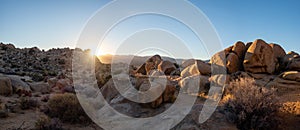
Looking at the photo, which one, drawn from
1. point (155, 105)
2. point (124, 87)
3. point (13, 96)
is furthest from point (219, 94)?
point (13, 96)

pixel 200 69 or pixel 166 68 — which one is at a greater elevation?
pixel 166 68

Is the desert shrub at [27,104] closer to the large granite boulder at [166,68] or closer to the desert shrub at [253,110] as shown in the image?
the desert shrub at [253,110]

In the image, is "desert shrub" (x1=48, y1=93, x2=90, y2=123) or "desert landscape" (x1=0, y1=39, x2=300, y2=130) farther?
"desert shrub" (x1=48, y1=93, x2=90, y2=123)

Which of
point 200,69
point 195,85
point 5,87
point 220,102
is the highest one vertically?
point 200,69

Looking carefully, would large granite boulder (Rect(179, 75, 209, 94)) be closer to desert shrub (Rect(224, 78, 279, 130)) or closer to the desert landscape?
the desert landscape

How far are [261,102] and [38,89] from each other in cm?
1354

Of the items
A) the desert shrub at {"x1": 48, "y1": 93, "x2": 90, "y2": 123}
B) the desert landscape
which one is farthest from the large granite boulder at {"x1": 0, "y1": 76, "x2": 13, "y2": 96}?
the desert shrub at {"x1": 48, "y1": 93, "x2": 90, "y2": 123}

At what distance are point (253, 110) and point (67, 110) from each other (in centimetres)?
739

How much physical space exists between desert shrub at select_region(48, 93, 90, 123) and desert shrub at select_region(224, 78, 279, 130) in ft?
19.4

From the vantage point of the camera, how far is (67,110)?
30.8ft

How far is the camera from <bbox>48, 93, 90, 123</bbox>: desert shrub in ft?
29.8

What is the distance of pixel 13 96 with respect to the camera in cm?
1223

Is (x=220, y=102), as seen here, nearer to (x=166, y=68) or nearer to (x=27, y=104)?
(x=27, y=104)

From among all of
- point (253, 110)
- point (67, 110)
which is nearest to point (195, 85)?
point (253, 110)
